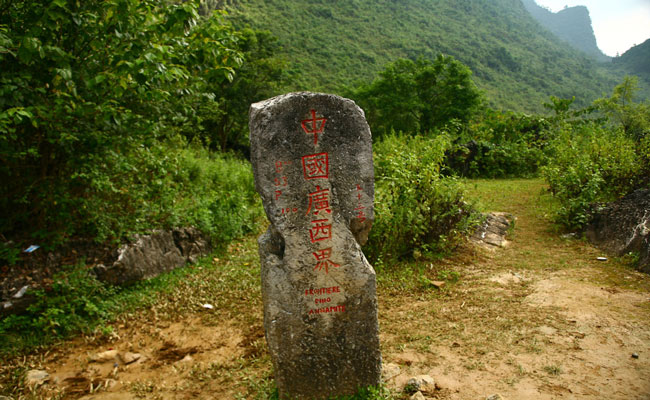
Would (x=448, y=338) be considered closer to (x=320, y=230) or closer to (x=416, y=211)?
(x=320, y=230)

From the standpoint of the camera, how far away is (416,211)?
4.91 m

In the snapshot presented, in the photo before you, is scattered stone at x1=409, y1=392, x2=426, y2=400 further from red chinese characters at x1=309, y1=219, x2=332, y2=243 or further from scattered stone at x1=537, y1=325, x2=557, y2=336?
scattered stone at x1=537, y1=325, x2=557, y2=336

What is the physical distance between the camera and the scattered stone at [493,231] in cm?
556

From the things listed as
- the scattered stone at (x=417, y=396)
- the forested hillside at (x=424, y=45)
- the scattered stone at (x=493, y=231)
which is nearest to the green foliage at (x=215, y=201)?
the scattered stone at (x=493, y=231)

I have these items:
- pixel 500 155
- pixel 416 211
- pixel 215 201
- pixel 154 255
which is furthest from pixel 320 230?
A: pixel 500 155

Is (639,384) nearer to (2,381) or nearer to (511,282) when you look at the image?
(511,282)

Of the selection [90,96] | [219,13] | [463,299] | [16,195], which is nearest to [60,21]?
[90,96]

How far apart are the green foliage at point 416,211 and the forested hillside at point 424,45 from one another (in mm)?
11996

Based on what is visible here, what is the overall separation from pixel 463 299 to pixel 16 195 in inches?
198

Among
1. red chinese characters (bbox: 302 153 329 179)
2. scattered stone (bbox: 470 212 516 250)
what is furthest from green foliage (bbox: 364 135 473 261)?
red chinese characters (bbox: 302 153 329 179)

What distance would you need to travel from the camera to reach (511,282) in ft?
14.3

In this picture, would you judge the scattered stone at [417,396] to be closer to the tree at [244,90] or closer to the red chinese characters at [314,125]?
the red chinese characters at [314,125]

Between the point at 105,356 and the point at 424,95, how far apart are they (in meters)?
17.4

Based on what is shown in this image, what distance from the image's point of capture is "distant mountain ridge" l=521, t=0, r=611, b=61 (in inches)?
2702
